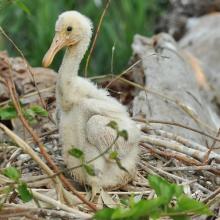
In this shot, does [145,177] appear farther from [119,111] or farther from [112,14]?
[112,14]

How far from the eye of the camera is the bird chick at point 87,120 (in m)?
5.43

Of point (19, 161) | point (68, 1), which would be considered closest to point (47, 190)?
point (19, 161)

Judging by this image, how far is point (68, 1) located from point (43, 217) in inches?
A: 285

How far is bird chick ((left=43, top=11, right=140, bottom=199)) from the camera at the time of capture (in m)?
5.43

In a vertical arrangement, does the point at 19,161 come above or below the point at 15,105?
below

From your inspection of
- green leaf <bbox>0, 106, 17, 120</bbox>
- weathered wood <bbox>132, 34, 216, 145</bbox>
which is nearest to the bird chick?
green leaf <bbox>0, 106, 17, 120</bbox>

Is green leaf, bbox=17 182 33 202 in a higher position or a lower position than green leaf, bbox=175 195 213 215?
lower

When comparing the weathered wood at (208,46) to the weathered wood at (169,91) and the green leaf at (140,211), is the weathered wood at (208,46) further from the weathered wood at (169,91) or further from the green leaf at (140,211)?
the green leaf at (140,211)

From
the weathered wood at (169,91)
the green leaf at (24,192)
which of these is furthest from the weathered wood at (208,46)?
the green leaf at (24,192)

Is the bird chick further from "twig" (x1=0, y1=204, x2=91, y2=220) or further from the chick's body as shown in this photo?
"twig" (x1=0, y1=204, x2=91, y2=220)

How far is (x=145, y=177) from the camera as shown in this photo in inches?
231

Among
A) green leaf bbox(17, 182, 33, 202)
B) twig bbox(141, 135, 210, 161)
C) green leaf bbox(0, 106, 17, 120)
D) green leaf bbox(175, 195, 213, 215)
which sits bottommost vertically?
green leaf bbox(17, 182, 33, 202)

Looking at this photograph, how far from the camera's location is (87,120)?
5.51 meters

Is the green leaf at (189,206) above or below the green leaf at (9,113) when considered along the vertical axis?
below
